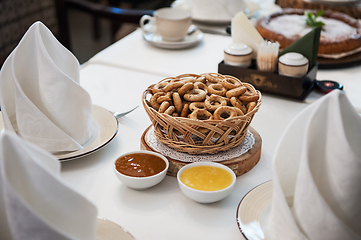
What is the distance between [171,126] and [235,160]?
17 cm

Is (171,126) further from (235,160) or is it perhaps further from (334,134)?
(334,134)

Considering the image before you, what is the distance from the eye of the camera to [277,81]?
1247 mm

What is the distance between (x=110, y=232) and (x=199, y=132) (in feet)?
0.97

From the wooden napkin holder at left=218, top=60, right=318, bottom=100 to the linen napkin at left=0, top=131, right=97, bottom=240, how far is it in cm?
87

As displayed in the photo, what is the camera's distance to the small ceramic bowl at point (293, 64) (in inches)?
47.6

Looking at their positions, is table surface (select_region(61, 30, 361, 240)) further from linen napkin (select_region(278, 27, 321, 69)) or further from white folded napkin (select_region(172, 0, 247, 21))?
white folded napkin (select_region(172, 0, 247, 21))

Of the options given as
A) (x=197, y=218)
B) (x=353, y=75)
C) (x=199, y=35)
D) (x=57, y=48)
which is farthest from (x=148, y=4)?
(x=197, y=218)

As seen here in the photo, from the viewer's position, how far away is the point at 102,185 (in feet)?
2.74

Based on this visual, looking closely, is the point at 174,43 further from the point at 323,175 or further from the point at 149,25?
the point at 323,175

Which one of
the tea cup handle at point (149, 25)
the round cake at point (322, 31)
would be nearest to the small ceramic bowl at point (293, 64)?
the round cake at point (322, 31)

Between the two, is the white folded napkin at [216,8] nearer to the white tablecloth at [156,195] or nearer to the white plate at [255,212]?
the white tablecloth at [156,195]

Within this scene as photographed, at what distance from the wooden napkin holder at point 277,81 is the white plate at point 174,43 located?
0.39m

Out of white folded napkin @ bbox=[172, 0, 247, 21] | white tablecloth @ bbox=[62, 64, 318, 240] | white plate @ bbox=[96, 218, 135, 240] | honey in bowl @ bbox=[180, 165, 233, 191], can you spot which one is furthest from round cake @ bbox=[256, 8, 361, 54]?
white plate @ bbox=[96, 218, 135, 240]

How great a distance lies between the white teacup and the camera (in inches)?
64.4
